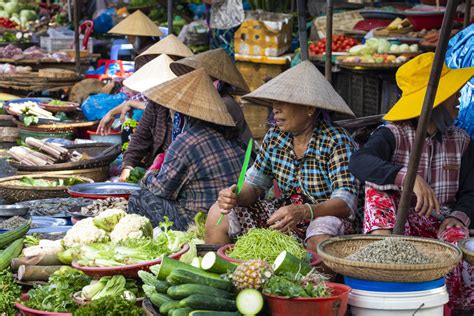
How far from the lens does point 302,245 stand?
13.3 ft

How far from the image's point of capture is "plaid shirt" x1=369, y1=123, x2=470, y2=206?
4160 millimetres

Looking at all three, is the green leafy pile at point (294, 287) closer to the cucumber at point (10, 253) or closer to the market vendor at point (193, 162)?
the cucumber at point (10, 253)

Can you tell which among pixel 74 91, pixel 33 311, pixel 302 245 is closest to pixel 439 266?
pixel 302 245

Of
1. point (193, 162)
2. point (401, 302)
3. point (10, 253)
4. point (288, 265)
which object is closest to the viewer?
point (401, 302)

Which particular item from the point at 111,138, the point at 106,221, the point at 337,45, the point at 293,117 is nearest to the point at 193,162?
the point at 106,221

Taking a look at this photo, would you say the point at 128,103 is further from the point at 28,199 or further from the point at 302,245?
the point at 302,245

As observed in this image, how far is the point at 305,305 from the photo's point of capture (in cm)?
315

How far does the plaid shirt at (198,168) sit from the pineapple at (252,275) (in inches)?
70.1

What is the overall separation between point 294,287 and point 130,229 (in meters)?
1.38

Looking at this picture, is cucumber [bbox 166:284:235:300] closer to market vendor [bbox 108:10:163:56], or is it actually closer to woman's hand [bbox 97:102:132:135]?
woman's hand [bbox 97:102:132:135]

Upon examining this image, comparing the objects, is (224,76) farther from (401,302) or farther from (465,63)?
(401,302)

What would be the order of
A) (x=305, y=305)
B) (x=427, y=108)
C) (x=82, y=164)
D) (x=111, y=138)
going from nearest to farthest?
(x=305, y=305)
(x=427, y=108)
(x=82, y=164)
(x=111, y=138)

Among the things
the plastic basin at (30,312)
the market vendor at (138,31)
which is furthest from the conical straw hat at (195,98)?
the market vendor at (138,31)

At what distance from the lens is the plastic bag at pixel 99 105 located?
848 cm
